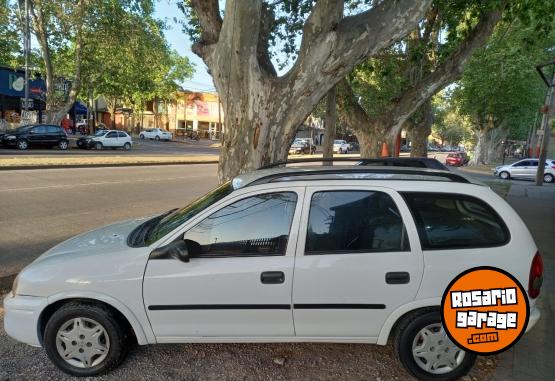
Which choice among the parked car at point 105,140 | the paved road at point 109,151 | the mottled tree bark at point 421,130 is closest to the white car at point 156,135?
the paved road at point 109,151

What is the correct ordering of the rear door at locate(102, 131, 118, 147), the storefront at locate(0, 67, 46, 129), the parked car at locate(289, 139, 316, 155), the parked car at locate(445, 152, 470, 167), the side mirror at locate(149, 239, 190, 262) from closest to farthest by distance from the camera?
the side mirror at locate(149, 239, 190, 262) < the rear door at locate(102, 131, 118, 147) < the storefront at locate(0, 67, 46, 129) < the parked car at locate(445, 152, 470, 167) < the parked car at locate(289, 139, 316, 155)

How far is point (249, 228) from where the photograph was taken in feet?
9.74

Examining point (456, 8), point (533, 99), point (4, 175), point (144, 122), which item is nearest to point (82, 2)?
point (4, 175)

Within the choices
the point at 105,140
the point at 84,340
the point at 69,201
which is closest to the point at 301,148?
the point at 105,140

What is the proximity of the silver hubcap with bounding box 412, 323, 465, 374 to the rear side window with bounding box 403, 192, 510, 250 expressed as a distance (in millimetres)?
639

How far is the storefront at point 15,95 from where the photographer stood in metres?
30.9

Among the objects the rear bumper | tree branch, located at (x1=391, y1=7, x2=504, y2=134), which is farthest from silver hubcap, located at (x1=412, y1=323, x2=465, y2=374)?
tree branch, located at (x1=391, y1=7, x2=504, y2=134)

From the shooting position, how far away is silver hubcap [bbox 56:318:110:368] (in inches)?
116

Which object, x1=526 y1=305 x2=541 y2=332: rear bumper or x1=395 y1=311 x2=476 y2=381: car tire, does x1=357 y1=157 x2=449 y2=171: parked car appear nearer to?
x1=526 y1=305 x2=541 y2=332: rear bumper

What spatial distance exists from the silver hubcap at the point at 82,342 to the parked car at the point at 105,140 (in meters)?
27.6

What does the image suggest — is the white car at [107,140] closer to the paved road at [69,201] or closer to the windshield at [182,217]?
the paved road at [69,201]

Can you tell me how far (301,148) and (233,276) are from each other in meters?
40.6

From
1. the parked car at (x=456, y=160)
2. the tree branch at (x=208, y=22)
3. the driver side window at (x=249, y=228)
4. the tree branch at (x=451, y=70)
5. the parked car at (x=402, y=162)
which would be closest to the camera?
the driver side window at (x=249, y=228)

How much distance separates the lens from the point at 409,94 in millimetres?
9609
